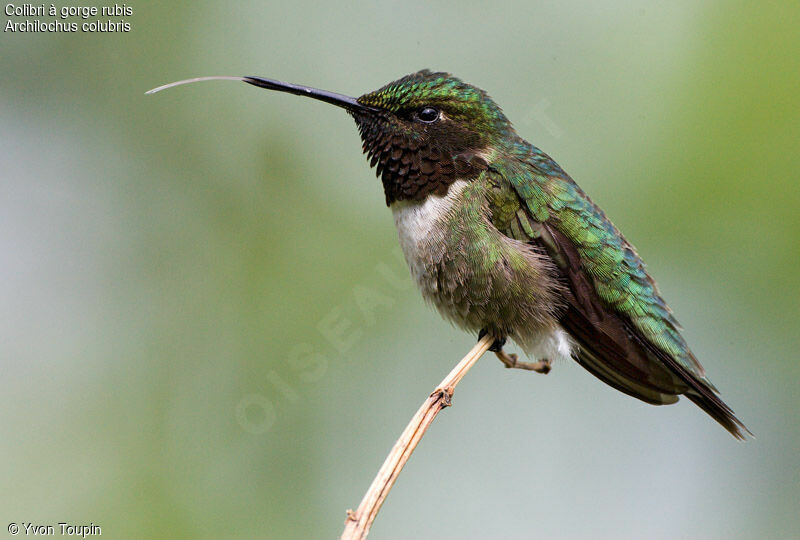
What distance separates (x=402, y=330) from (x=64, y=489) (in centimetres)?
239

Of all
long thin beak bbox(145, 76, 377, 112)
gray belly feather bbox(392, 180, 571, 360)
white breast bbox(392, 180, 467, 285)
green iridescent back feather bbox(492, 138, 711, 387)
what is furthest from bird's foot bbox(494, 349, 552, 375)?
long thin beak bbox(145, 76, 377, 112)

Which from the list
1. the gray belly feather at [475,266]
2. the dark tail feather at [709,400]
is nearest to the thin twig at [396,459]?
the gray belly feather at [475,266]

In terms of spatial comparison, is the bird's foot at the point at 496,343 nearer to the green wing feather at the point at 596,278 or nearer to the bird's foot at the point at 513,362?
the bird's foot at the point at 513,362

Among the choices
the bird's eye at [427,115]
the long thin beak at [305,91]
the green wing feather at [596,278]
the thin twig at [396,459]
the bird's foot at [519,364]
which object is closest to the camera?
the thin twig at [396,459]

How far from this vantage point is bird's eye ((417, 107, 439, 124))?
11.1 feet

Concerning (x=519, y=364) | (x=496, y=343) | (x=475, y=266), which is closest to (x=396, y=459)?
(x=519, y=364)

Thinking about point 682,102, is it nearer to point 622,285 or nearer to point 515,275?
point 622,285

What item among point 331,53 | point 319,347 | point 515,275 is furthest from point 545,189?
point 331,53

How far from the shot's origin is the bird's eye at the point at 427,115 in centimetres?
339

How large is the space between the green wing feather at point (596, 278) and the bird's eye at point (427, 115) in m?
0.37

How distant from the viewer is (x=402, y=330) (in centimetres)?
532

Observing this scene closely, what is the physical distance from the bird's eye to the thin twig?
120cm

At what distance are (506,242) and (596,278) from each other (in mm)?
455

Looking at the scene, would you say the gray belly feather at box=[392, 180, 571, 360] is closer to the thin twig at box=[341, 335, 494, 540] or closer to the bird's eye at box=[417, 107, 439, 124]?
the bird's eye at box=[417, 107, 439, 124]
